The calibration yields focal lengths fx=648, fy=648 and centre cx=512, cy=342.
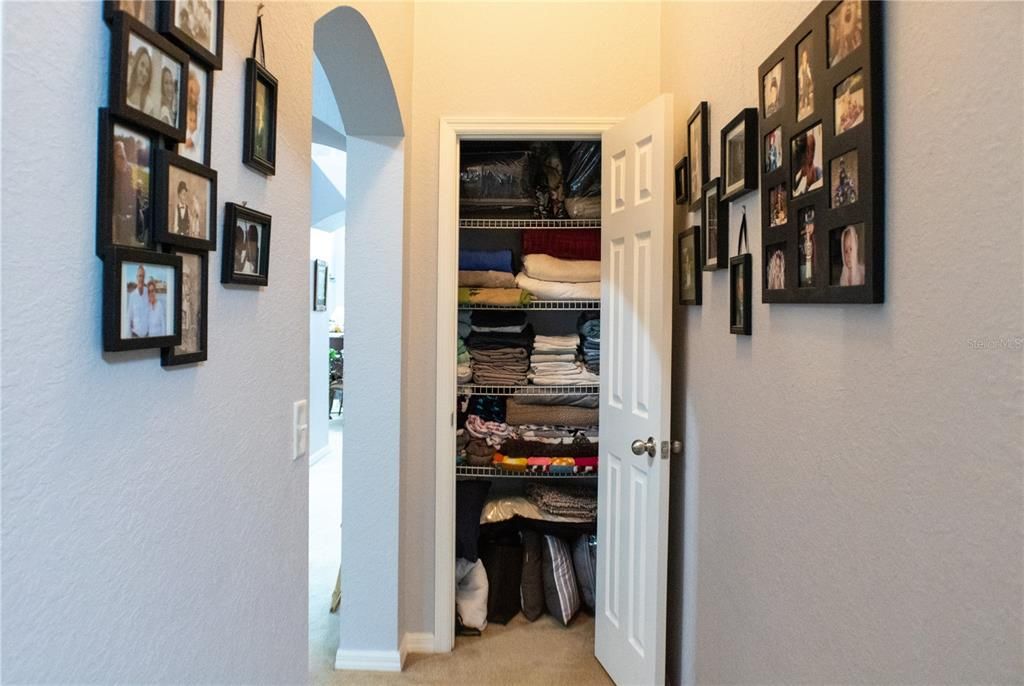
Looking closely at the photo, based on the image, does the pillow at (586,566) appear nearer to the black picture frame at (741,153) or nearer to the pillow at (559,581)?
the pillow at (559,581)

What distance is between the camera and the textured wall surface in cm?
72

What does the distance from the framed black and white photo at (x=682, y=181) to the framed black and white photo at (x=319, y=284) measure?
15.0 ft

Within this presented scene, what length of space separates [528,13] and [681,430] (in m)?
1.68

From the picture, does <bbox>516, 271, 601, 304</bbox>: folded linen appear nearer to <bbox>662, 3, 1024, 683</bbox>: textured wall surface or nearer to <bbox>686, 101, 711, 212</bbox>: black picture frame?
<bbox>686, 101, 711, 212</bbox>: black picture frame

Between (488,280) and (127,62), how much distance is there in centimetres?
231

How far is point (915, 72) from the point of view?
0.88 meters

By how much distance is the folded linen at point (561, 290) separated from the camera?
2.95 metres

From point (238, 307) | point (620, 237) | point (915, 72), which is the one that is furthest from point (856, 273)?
point (620, 237)

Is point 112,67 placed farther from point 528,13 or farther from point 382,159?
A: point 528,13

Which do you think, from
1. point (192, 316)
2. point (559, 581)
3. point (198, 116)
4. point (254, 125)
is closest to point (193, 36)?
point (198, 116)

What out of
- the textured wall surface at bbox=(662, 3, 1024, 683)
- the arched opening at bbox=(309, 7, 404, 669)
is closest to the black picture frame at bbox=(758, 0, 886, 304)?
the textured wall surface at bbox=(662, 3, 1024, 683)

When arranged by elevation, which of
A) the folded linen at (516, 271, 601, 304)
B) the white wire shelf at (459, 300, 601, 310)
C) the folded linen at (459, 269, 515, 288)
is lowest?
the white wire shelf at (459, 300, 601, 310)

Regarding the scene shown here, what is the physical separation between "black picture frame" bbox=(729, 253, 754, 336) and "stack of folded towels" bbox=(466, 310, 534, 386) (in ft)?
4.87
